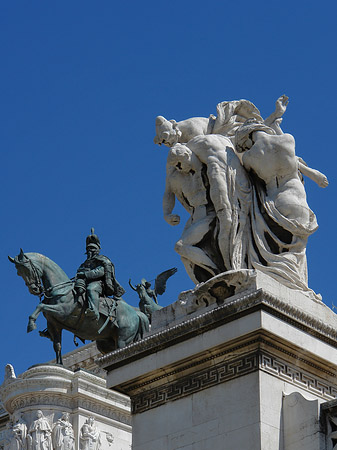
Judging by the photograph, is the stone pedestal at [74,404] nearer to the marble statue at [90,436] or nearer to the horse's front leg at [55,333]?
the marble statue at [90,436]

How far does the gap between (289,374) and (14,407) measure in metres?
15.3

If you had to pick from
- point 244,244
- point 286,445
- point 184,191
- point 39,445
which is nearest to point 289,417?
point 286,445

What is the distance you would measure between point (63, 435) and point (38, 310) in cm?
486

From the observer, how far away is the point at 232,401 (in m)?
12.4

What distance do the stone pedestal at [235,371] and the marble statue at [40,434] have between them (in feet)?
42.3

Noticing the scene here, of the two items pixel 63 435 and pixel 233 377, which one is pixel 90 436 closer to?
pixel 63 435

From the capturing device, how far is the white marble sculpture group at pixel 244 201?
1366cm

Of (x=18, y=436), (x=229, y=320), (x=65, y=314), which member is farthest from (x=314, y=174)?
(x=65, y=314)

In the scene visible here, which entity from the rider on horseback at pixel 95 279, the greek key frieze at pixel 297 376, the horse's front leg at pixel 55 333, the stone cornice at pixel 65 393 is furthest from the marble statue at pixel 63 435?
the greek key frieze at pixel 297 376

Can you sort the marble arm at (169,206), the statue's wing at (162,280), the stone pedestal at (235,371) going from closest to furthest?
the stone pedestal at (235,371)
the marble arm at (169,206)
the statue's wing at (162,280)

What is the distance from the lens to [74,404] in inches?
1045

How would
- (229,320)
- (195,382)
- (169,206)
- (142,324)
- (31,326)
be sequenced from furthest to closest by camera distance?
(142,324) < (31,326) < (169,206) < (195,382) < (229,320)

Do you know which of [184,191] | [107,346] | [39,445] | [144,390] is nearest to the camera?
[144,390]

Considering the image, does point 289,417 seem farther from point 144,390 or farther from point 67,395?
point 67,395
